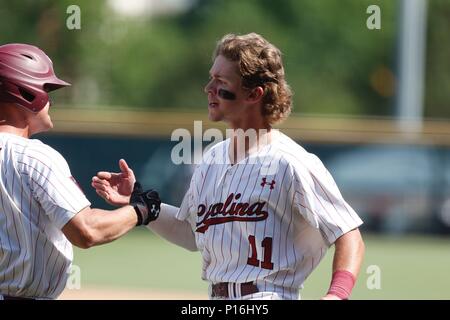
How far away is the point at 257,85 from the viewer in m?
4.66

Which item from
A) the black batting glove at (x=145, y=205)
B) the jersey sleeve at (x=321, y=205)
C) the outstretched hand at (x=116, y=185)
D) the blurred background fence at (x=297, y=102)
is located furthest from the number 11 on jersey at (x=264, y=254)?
the blurred background fence at (x=297, y=102)

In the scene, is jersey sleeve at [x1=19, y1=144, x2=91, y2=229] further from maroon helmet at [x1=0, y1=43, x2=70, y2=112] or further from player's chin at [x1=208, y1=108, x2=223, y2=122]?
player's chin at [x1=208, y1=108, x2=223, y2=122]

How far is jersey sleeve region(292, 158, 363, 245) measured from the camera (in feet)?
14.4

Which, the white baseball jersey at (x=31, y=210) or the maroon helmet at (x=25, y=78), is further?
the maroon helmet at (x=25, y=78)

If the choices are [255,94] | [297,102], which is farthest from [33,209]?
[297,102]

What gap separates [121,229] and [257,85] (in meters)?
0.92

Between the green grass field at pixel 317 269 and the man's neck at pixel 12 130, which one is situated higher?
the man's neck at pixel 12 130

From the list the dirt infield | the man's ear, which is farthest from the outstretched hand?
the dirt infield

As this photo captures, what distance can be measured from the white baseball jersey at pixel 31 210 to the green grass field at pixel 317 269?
6.04 meters

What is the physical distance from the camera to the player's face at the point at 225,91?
15.3ft

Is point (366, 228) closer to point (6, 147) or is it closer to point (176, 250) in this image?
point (176, 250)

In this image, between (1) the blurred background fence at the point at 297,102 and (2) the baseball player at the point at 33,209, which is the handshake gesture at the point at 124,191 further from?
(1) the blurred background fence at the point at 297,102

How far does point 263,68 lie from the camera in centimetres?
464
